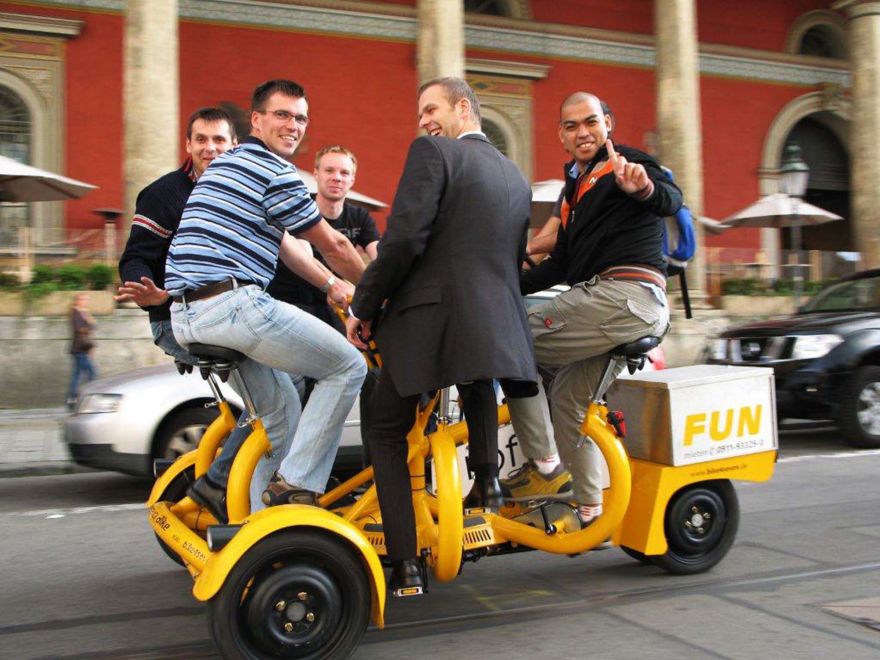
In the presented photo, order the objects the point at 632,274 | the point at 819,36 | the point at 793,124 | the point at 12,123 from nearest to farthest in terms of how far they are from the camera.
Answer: the point at 632,274 < the point at 12,123 < the point at 793,124 < the point at 819,36

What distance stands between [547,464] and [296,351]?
1.22m

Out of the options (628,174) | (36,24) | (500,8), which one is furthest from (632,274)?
(500,8)

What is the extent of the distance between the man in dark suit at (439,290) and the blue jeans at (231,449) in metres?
0.53

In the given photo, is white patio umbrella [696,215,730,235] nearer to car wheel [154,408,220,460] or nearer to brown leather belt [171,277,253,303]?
car wheel [154,408,220,460]

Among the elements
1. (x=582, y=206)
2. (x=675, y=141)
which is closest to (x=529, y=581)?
(x=582, y=206)

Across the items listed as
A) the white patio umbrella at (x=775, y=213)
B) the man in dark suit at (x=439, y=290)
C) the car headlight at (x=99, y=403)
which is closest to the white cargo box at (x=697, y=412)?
the man in dark suit at (x=439, y=290)

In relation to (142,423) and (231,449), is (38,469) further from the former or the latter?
(231,449)

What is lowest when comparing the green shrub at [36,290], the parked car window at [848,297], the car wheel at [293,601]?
the car wheel at [293,601]

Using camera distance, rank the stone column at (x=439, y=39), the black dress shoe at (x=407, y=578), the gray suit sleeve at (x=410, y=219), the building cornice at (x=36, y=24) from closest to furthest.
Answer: the gray suit sleeve at (x=410, y=219) < the black dress shoe at (x=407, y=578) < the building cornice at (x=36, y=24) < the stone column at (x=439, y=39)

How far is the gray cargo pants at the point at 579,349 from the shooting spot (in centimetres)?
420

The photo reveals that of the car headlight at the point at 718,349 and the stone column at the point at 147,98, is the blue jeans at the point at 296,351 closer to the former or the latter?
the car headlight at the point at 718,349

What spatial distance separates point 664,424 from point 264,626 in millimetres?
2104

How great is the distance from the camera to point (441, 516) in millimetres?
3613

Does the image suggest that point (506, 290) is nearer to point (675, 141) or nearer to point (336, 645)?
point (336, 645)
